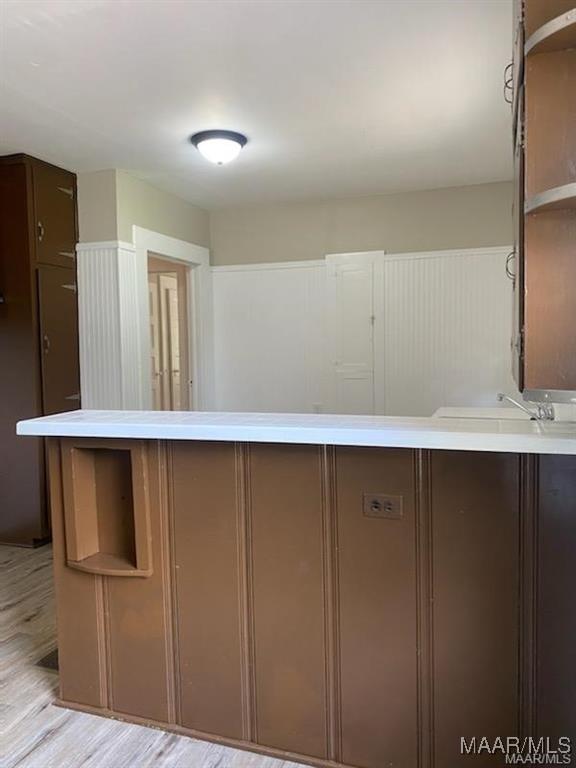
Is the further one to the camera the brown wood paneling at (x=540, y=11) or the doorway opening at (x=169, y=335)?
the doorway opening at (x=169, y=335)

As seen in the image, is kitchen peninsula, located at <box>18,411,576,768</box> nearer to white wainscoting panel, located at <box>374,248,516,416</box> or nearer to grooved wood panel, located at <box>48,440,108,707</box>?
grooved wood panel, located at <box>48,440,108,707</box>

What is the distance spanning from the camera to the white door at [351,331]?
4676 millimetres

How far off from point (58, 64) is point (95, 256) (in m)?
1.63

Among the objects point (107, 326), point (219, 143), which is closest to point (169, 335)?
point (107, 326)

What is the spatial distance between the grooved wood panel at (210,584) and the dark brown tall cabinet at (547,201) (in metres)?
0.92

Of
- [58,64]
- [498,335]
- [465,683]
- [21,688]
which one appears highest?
[58,64]

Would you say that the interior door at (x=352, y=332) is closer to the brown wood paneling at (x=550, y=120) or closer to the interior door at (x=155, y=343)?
the interior door at (x=155, y=343)

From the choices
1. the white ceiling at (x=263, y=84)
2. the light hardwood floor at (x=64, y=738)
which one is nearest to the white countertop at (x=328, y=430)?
the light hardwood floor at (x=64, y=738)

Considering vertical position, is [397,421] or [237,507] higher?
[397,421]

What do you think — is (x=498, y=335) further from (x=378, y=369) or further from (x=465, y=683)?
(x=465, y=683)

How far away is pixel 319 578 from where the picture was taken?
5.43 ft

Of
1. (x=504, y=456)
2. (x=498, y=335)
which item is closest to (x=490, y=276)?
(x=498, y=335)

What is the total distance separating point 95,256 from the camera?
391 centimetres

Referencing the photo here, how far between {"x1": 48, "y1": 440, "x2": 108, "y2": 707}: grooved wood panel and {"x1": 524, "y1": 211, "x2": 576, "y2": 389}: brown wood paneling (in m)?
1.50
